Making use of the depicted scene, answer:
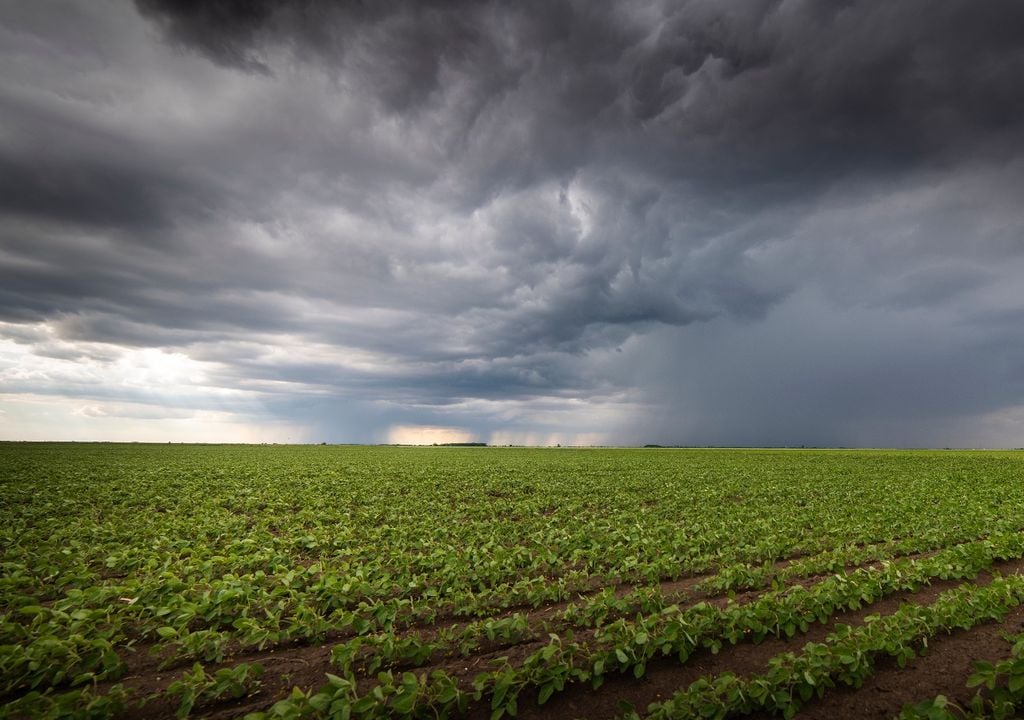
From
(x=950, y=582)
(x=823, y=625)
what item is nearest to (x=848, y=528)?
(x=950, y=582)

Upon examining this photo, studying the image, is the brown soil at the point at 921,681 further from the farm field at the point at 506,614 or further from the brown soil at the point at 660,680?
the brown soil at the point at 660,680

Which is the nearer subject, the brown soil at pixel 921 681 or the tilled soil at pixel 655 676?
the brown soil at pixel 921 681

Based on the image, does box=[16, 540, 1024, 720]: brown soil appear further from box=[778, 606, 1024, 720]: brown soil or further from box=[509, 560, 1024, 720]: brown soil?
box=[778, 606, 1024, 720]: brown soil

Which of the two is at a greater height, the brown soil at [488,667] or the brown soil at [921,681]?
the brown soil at [921,681]

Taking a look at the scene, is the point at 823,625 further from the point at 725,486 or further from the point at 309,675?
the point at 725,486

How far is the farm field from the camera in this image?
6.08 meters

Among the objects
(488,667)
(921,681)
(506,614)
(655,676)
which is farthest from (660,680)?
(506,614)

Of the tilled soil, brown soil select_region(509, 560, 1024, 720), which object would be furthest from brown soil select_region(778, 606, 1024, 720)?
brown soil select_region(509, 560, 1024, 720)

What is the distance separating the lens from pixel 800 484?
3350cm

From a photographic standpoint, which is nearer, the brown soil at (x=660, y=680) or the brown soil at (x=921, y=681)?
the brown soil at (x=921, y=681)

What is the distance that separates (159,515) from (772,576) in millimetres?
21843

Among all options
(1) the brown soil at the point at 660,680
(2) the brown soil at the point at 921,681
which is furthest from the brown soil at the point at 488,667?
(2) the brown soil at the point at 921,681

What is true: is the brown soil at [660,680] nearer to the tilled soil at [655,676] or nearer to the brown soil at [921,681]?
the tilled soil at [655,676]

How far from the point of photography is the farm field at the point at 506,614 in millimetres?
6082
